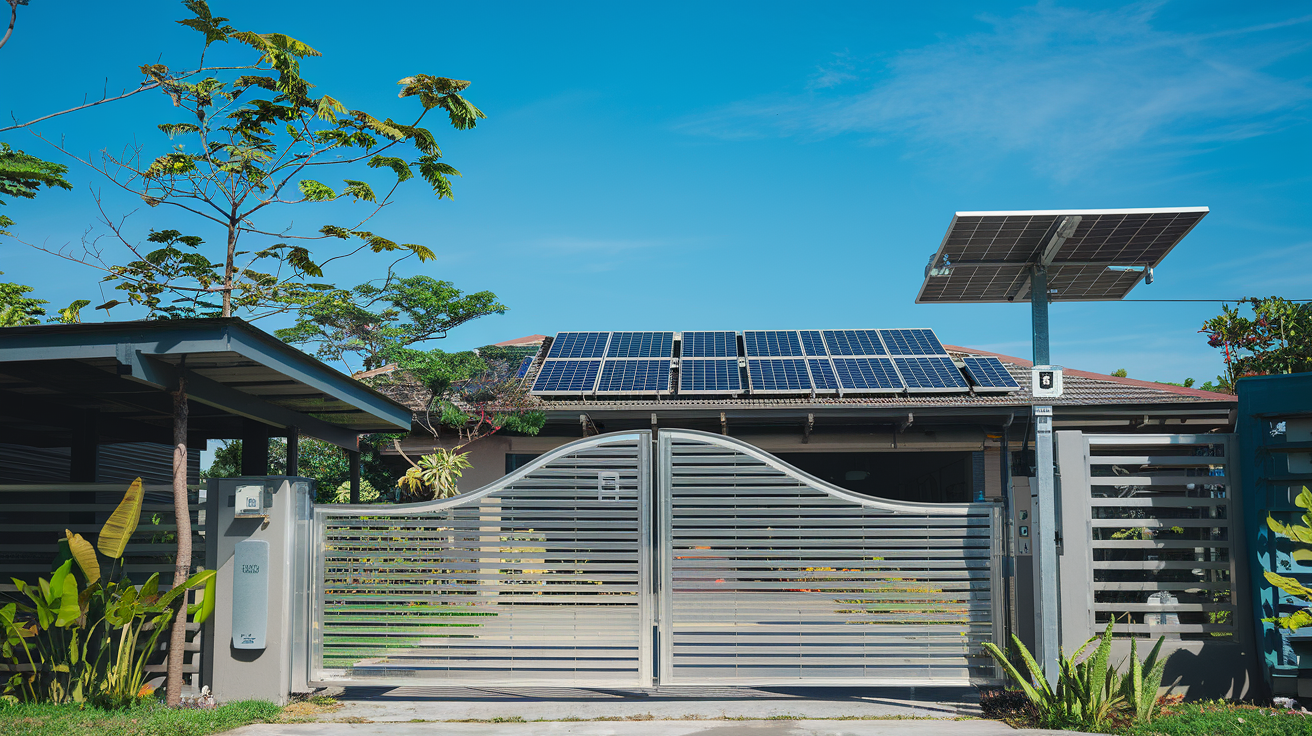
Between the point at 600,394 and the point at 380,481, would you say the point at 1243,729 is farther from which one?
the point at 380,481

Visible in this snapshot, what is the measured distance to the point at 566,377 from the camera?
52.3 ft

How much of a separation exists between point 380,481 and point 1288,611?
15588mm

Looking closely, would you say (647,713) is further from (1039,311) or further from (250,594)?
(1039,311)

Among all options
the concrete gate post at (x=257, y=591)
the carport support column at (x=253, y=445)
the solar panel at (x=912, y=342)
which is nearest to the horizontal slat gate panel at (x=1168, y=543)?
the concrete gate post at (x=257, y=591)

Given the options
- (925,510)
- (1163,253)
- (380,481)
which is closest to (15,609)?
(925,510)

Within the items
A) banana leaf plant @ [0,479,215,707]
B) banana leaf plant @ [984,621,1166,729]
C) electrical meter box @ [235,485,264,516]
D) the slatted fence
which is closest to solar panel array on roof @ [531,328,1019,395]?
the slatted fence

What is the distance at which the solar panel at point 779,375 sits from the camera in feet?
49.4

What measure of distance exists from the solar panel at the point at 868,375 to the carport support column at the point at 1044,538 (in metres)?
8.02

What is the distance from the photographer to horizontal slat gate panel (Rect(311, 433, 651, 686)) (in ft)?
23.3

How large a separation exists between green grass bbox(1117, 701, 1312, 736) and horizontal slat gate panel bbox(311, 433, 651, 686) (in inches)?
149

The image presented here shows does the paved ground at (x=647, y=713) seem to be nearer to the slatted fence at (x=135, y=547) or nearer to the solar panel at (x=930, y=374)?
the slatted fence at (x=135, y=547)

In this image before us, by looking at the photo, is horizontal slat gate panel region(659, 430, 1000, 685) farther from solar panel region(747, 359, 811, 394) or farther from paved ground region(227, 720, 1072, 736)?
solar panel region(747, 359, 811, 394)

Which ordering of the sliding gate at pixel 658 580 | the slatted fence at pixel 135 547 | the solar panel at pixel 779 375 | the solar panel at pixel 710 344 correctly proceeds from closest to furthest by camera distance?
the sliding gate at pixel 658 580 < the slatted fence at pixel 135 547 < the solar panel at pixel 779 375 < the solar panel at pixel 710 344

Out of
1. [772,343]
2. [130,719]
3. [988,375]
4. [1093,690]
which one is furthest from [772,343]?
[130,719]
